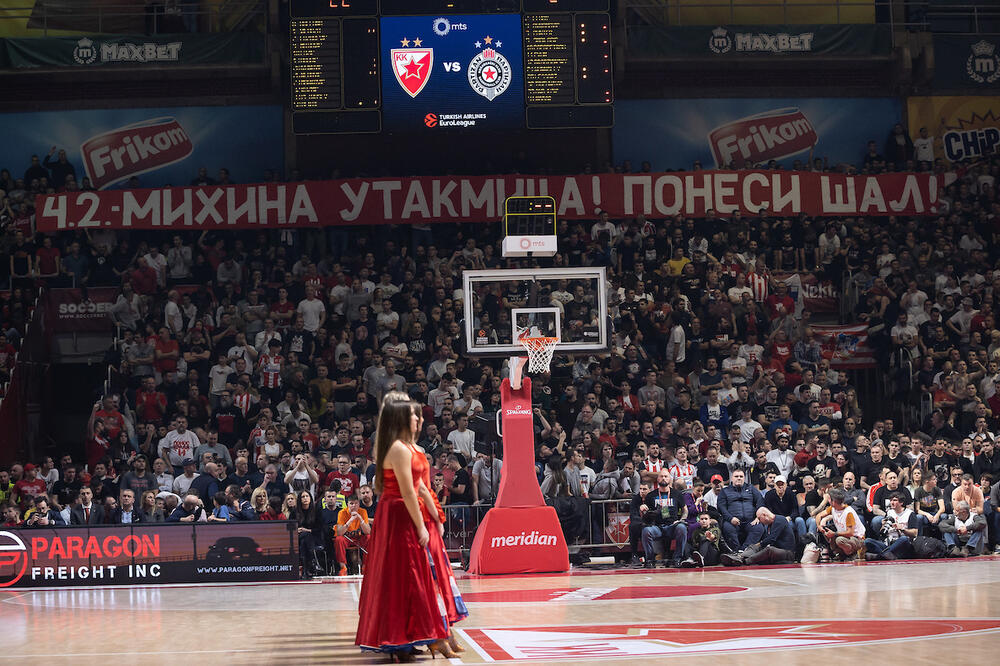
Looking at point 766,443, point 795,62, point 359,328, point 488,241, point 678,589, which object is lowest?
point 678,589

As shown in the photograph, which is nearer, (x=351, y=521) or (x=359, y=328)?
(x=351, y=521)

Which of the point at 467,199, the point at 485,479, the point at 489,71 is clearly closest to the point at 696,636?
the point at 485,479

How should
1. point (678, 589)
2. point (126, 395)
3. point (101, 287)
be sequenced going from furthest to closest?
point (101, 287)
point (126, 395)
point (678, 589)

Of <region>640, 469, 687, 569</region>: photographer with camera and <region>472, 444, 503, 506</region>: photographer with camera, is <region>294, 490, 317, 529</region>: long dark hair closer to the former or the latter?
<region>472, 444, 503, 506</region>: photographer with camera

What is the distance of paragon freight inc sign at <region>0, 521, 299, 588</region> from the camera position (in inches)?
583

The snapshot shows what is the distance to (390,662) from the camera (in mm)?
8039

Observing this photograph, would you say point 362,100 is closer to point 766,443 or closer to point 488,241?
point 488,241

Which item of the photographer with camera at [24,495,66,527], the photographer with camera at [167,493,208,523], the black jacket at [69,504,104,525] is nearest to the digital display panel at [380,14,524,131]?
the photographer with camera at [167,493,208,523]

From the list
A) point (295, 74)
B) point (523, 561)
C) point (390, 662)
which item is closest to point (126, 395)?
point (295, 74)

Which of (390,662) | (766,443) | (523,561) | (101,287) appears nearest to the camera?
(390,662)

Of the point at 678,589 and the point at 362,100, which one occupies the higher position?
the point at 362,100

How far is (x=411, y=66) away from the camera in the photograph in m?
20.2

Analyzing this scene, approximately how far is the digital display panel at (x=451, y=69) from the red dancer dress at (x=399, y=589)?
42.3ft

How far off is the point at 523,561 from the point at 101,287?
37.6 ft
